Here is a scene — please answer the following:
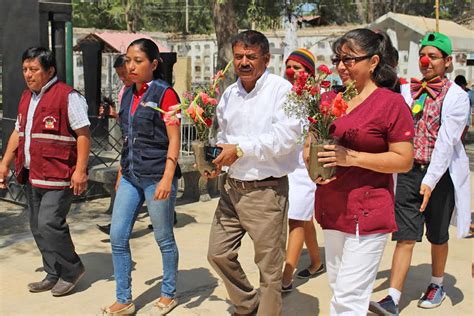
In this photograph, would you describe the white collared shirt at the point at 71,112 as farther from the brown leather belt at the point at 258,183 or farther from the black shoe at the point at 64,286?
the brown leather belt at the point at 258,183

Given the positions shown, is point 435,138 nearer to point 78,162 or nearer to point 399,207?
point 399,207

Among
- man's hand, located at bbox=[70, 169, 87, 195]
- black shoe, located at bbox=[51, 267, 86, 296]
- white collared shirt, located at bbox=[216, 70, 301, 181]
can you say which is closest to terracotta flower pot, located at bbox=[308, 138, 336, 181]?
white collared shirt, located at bbox=[216, 70, 301, 181]

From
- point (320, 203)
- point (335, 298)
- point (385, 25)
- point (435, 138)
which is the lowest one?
point (335, 298)

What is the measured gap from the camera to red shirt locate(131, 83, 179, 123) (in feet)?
13.1

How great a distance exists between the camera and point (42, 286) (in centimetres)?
459

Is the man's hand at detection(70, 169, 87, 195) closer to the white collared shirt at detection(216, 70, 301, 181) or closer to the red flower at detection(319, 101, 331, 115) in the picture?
the white collared shirt at detection(216, 70, 301, 181)

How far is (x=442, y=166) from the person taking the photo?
4.09 meters

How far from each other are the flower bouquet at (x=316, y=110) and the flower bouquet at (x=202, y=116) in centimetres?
49

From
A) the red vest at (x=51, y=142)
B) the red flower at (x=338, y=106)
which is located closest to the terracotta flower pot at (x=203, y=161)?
the red flower at (x=338, y=106)

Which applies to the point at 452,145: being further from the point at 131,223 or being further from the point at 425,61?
the point at 131,223

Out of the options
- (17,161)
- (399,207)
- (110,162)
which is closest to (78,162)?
(17,161)

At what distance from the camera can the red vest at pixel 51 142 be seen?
4.34 m

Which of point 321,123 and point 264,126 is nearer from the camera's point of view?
point 321,123

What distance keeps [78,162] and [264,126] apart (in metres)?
1.50
